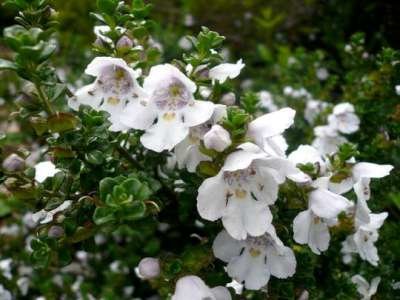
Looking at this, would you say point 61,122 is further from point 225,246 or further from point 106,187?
point 225,246

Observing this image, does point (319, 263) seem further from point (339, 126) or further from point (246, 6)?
point (246, 6)

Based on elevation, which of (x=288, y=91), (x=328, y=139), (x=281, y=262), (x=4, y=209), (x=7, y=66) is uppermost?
(x=7, y=66)

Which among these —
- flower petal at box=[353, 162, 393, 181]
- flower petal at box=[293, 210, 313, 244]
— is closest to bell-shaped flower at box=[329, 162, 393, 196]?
flower petal at box=[353, 162, 393, 181]

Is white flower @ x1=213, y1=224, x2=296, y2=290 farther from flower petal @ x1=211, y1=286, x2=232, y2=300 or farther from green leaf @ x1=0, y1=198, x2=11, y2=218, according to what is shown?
green leaf @ x1=0, y1=198, x2=11, y2=218

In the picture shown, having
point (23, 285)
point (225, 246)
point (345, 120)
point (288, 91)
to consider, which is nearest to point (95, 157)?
point (225, 246)

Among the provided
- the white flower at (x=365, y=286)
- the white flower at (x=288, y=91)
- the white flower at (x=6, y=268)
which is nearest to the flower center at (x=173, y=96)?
the white flower at (x=365, y=286)

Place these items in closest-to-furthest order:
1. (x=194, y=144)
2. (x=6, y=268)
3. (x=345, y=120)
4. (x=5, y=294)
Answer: (x=194, y=144) → (x=5, y=294) → (x=345, y=120) → (x=6, y=268)
